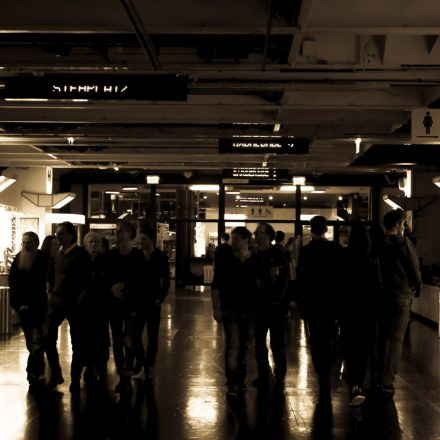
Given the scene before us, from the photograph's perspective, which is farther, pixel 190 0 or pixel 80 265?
pixel 80 265

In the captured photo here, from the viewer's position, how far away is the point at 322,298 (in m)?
7.62

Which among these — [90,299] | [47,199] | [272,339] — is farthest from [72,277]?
[47,199]

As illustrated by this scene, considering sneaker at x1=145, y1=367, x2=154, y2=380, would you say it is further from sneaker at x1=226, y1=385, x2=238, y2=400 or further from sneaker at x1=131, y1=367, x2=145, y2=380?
sneaker at x1=226, y1=385, x2=238, y2=400

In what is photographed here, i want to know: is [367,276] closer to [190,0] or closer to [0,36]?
[190,0]

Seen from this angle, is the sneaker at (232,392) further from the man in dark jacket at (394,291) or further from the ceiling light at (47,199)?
the ceiling light at (47,199)

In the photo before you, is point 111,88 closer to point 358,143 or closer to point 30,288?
point 30,288

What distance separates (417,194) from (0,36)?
13.7 metres

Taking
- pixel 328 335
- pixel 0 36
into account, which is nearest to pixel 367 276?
pixel 328 335

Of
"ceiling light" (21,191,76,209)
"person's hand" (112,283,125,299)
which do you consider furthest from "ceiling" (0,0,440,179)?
"ceiling light" (21,191,76,209)

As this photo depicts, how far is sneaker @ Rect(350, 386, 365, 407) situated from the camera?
7.52 meters

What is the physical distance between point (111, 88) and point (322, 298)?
305 cm

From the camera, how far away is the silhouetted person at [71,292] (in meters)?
8.14

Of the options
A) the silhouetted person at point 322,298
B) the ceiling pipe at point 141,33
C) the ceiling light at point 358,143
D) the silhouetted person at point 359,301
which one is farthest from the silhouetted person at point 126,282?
the ceiling light at point 358,143

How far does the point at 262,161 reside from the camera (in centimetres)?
1877
